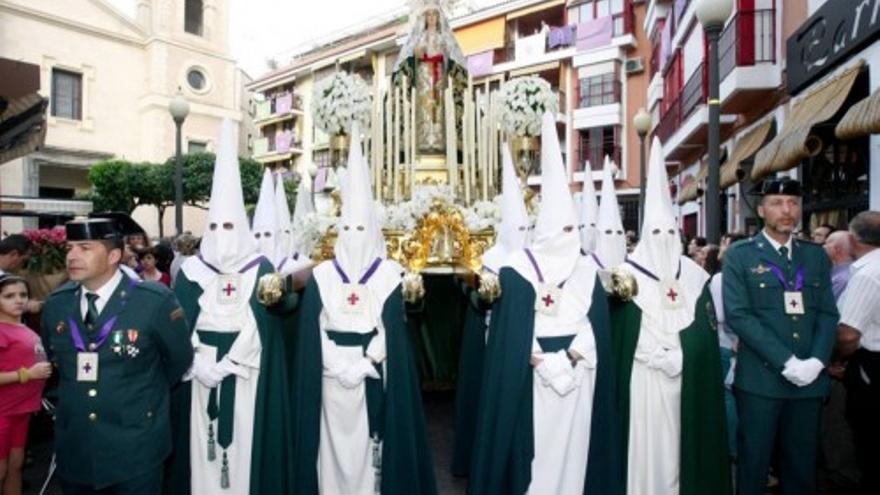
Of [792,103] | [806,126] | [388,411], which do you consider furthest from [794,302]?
[792,103]

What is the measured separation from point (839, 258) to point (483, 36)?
90.6ft

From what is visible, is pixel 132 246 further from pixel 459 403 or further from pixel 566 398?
pixel 566 398

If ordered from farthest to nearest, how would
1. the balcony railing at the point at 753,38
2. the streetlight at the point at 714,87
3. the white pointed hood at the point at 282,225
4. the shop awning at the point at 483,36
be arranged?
1. the shop awning at the point at 483,36
2. the balcony railing at the point at 753,38
3. the streetlight at the point at 714,87
4. the white pointed hood at the point at 282,225

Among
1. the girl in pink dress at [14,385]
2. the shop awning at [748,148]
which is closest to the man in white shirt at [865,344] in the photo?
the girl in pink dress at [14,385]

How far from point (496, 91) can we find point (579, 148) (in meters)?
21.8

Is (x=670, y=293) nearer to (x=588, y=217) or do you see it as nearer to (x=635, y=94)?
(x=588, y=217)

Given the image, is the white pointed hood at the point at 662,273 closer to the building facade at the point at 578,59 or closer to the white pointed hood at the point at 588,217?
the white pointed hood at the point at 588,217

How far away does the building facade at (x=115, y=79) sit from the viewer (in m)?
25.5

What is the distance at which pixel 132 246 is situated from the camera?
6555 mm

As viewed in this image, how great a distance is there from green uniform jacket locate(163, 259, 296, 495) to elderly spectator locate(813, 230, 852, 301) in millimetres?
3906

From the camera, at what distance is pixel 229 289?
3980mm

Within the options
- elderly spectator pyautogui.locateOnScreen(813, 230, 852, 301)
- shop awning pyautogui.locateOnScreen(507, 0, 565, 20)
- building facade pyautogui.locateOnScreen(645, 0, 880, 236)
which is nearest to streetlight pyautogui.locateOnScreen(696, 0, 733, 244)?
building facade pyautogui.locateOnScreen(645, 0, 880, 236)

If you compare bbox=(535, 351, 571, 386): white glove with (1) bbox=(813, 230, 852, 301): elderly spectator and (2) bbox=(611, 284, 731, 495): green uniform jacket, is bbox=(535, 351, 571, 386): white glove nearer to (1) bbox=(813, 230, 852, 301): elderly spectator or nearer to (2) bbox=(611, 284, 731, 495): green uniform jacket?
(2) bbox=(611, 284, 731, 495): green uniform jacket

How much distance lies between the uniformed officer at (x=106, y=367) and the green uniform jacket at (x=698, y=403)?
8.77 feet
